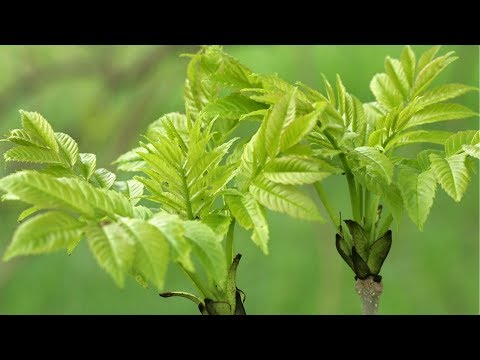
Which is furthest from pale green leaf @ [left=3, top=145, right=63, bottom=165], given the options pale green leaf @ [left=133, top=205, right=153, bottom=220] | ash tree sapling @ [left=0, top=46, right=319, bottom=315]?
pale green leaf @ [left=133, top=205, right=153, bottom=220]

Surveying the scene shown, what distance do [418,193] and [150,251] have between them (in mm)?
354

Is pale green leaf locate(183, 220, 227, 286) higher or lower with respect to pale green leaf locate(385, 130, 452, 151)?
lower

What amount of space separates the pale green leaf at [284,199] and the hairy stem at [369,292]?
0.24 m

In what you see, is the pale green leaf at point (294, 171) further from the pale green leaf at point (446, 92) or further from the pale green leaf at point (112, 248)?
the pale green leaf at point (446, 92)

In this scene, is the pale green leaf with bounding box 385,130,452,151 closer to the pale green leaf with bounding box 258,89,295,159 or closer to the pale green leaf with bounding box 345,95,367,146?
the pale green leaf with bounding box 345,95,367,146

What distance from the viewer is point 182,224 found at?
2.27 feet

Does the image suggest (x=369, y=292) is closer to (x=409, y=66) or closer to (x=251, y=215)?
(x=251, y=215)

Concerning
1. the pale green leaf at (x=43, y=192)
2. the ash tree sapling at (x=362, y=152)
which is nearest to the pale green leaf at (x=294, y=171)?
the ash tree sapling at (x=362, y=152)

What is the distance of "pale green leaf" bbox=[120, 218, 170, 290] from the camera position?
615mm

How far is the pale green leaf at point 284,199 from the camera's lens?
706 millimetres

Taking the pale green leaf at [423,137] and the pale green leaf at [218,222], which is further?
the pale green leaf at [423,137]

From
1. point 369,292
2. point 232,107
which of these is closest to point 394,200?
point 369,292

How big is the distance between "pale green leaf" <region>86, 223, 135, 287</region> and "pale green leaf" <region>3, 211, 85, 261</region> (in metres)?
0.02

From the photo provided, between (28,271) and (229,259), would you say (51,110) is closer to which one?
(28,271)
